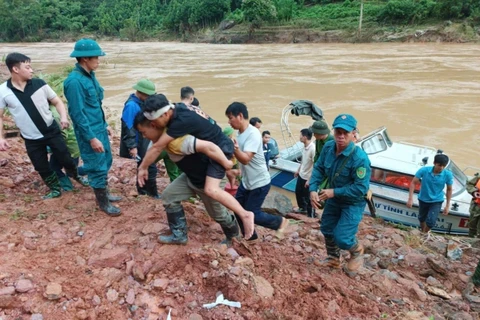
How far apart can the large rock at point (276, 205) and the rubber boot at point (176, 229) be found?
234 centimetres

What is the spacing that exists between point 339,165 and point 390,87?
1692cm

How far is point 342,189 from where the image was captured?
340 cm

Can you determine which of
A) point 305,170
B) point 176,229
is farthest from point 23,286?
point 305,170

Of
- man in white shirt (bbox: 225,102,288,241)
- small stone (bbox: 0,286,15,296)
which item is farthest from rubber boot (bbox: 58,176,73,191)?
man in white shirt (bbox: 225,102,288,241)

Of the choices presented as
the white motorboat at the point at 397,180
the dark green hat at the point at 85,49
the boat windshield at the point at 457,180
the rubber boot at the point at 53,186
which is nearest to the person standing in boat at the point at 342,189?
the dark green hat at the point at 85,49

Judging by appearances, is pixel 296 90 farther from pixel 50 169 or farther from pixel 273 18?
pixel 273 18

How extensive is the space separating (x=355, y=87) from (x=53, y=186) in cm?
1696

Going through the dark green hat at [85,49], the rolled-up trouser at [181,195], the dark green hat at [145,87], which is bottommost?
the rolled-up trouser at [181,195]

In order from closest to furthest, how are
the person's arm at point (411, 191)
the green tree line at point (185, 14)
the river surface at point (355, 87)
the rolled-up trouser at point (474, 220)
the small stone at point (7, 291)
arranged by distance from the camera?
the small stone at point (7, 291), the rolled-up trouser at point (474, 220), the person's arm at point (411, 191), the river surface at point (355, 87), the green tree line at point (185, 14)

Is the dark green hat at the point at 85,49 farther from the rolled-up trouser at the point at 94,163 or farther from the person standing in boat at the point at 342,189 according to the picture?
the person standing in boat at the point at 342,189

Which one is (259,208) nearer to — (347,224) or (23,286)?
(347,224)

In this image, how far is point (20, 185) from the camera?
4.92 meters

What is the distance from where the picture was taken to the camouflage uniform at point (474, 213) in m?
5.36

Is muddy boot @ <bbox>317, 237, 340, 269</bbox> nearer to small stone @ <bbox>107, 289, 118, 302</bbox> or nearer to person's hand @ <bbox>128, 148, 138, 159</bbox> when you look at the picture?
small stone @ <bbox>107, 289, 118, 302</bbox>
